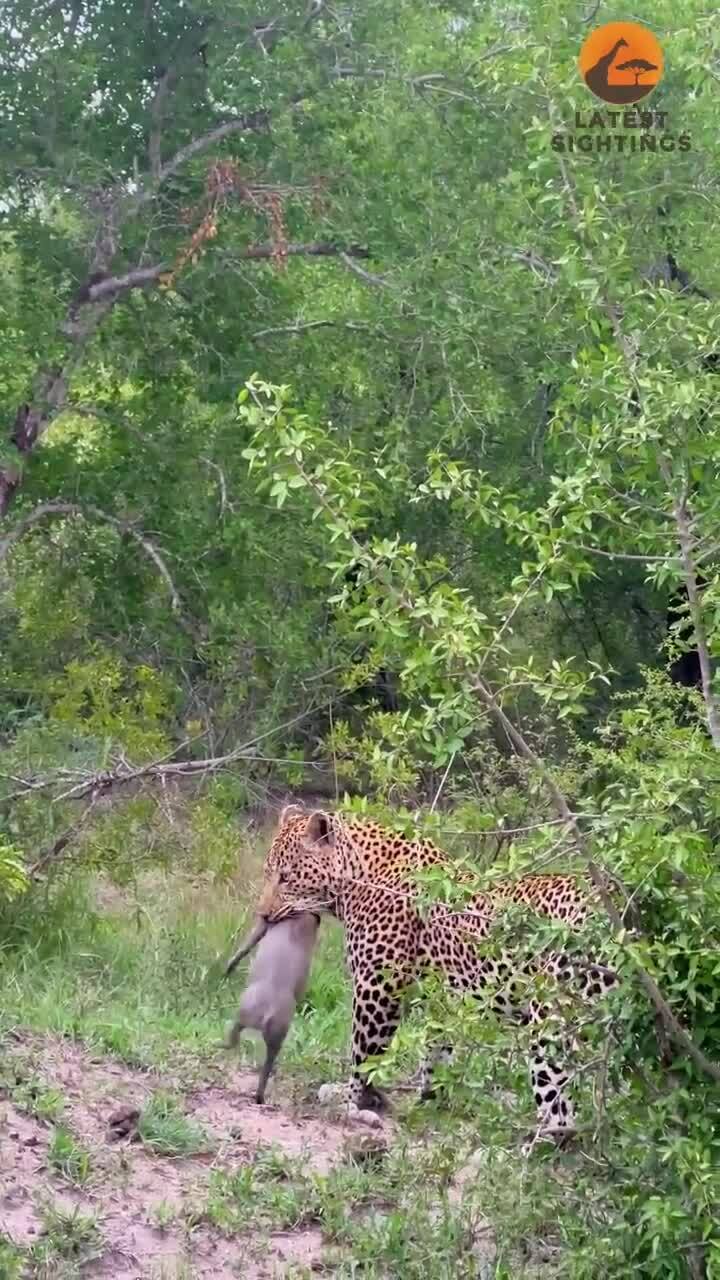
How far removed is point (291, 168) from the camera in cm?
952

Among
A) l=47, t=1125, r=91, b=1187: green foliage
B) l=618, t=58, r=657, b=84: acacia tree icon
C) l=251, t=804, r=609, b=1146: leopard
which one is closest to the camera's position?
l=47, t=1125, r=91, b=1187: green foliage

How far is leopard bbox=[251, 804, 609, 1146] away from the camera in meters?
6.12

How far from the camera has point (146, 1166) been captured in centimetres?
598

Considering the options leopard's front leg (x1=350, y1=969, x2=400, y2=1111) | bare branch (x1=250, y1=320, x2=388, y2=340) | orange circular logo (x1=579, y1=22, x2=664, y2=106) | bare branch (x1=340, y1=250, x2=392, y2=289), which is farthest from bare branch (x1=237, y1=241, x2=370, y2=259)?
leopard's front leg (x1=350, y1=969, x2=400, y2=1111)

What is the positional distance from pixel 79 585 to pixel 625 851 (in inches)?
257

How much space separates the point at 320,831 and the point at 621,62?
17.5 ft

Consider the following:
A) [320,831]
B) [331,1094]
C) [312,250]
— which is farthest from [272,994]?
[312,250]

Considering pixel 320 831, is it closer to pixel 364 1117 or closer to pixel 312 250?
pixel 364 1117

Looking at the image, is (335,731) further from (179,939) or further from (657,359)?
(657,359)

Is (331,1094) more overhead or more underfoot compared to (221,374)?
more underfoot

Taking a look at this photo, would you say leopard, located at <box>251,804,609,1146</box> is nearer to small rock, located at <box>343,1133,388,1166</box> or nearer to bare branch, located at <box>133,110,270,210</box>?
small rock, located at <box>343,1133,388,1166</box>

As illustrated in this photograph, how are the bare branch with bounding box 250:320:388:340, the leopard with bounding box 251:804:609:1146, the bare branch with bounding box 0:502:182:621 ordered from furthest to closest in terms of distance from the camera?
1. the bare branch with bounding box 250:320:388:340
2. the bare branch with bounding box 0:502:182:621
3. the leopard with bounding box 251:804:609:1146

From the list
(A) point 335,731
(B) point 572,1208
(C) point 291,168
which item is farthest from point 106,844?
(B) point 572,1208

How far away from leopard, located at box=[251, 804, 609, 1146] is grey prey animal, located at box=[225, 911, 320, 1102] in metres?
0.22
